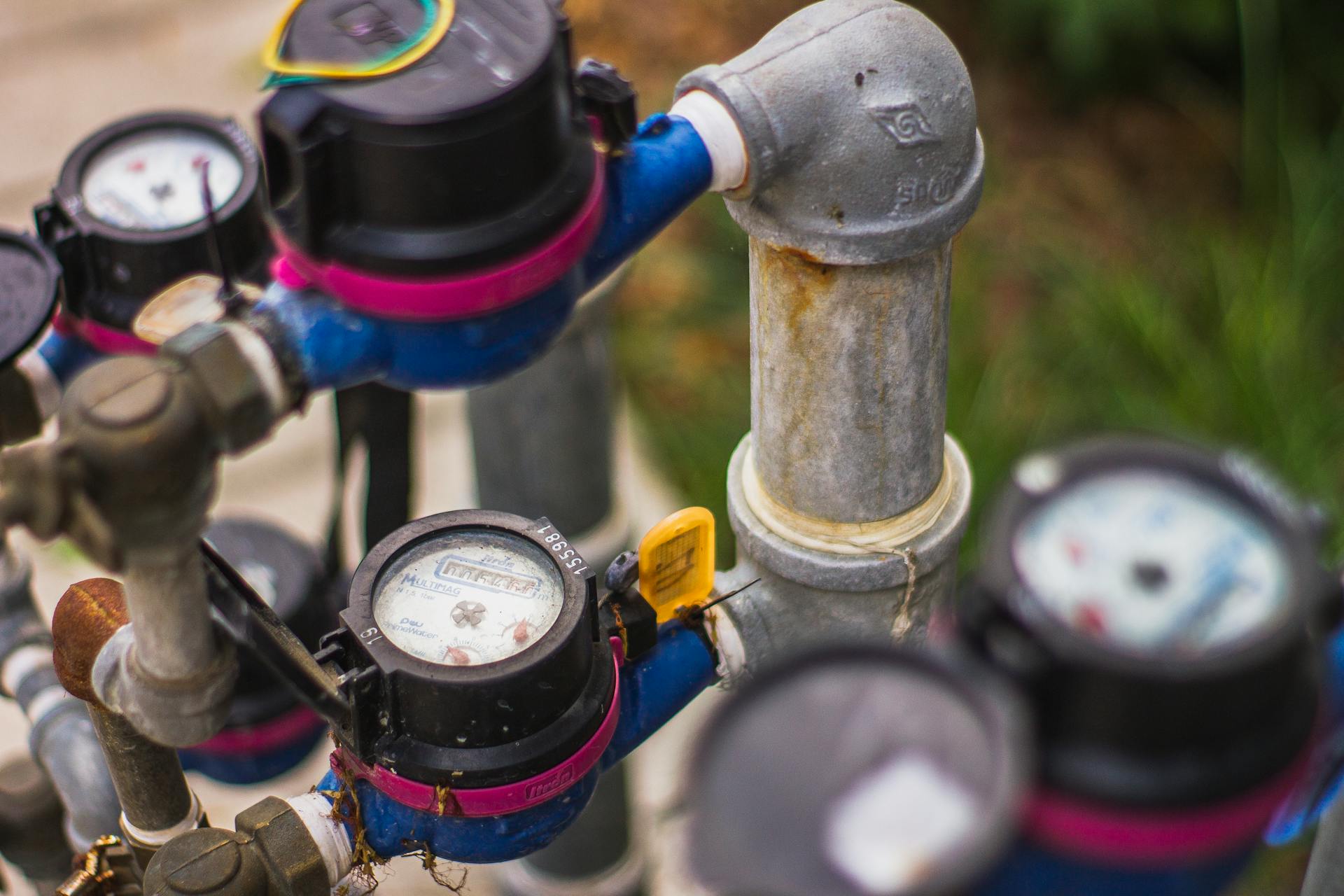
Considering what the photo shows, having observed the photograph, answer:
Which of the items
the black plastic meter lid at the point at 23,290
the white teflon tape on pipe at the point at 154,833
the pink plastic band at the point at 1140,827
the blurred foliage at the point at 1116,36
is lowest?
the blurred foliage at the point at 1116,36

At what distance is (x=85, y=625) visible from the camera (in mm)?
997

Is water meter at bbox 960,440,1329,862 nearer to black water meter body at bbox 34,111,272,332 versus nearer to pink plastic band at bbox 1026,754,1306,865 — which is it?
pink plastic band at bbox 1026,754,1306,865

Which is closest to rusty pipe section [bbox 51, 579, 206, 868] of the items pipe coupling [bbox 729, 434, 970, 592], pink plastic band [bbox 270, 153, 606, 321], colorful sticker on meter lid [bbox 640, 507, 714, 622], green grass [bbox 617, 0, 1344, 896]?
pink plastic band [bbox 270, 153, 606, 321]

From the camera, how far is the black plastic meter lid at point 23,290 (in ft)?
3.48

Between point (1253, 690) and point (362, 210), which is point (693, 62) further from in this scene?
point (1253, 690)

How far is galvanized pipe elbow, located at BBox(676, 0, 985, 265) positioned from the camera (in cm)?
97

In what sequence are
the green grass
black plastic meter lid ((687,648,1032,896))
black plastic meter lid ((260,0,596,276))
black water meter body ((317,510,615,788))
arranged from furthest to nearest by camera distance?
the green grass < black water meter body ((317,510,615,788)) < black plastic meter lid ((260,0,596,276)) < black plastic meter lid ((687,648,1032,896))

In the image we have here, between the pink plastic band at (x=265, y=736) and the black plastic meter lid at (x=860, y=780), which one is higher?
the black plastic meter lid at (x=860, y=780)

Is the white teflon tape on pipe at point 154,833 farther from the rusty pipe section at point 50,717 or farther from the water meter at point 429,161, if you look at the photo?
the water meter at point 429,161

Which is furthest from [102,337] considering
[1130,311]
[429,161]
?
[1130,311]

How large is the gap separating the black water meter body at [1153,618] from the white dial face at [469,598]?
0.40 metres

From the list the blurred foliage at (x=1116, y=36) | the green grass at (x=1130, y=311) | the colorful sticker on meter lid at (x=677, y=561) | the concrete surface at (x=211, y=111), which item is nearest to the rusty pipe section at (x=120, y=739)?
the colorful sticker on meter lid at (x=677, y=561)

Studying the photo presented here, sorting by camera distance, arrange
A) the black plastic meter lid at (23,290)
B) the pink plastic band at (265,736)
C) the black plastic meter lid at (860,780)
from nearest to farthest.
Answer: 1. the black plastic meter lid at (860,780)
2. the black plastic meter lid at (23,290)
3. the pink plastic band at (265,736)

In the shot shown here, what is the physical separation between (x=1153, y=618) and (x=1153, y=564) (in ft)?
0.09
